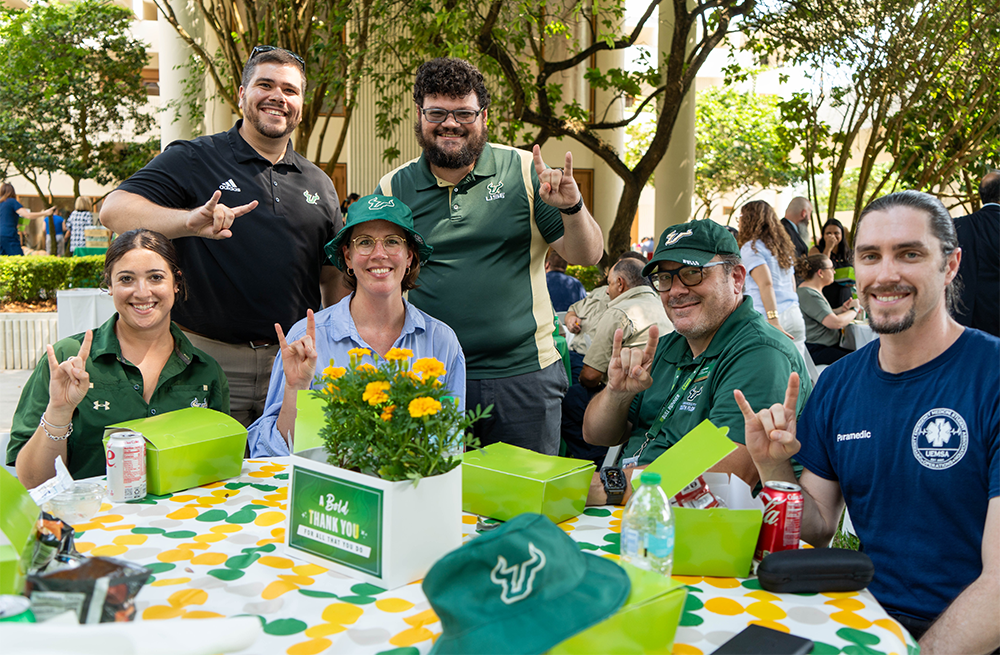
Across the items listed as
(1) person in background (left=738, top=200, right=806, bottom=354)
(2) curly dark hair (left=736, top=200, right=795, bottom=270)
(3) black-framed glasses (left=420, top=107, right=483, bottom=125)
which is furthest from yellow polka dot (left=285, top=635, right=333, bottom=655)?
(2) curly dark hair (left=736, top=200, right=795, bottom=270)

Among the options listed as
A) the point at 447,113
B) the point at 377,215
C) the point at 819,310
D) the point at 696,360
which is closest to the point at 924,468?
the point at 696,360

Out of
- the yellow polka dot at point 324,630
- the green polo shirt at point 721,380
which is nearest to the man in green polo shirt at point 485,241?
the green polo shirt at point 721,380

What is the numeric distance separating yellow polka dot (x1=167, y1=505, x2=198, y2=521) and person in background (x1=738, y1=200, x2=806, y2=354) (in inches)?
182

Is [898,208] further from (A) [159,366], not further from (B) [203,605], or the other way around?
(A) [159,366]

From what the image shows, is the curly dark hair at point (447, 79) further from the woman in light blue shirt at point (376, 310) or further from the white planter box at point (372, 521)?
the white planter box at point (372, 521)

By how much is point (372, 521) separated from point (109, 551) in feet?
1.93

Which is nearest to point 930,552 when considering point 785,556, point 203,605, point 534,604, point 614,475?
point 785,556

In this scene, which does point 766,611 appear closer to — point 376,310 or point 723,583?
point 723,583

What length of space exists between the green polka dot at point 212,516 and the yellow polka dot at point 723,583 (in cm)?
106

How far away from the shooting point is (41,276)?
937 centimetres

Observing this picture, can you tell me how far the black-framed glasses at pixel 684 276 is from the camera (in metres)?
2.41

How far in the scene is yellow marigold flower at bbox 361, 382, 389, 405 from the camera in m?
1.34

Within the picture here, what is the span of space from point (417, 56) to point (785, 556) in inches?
271

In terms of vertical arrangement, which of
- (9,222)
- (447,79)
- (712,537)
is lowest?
(712,537)
